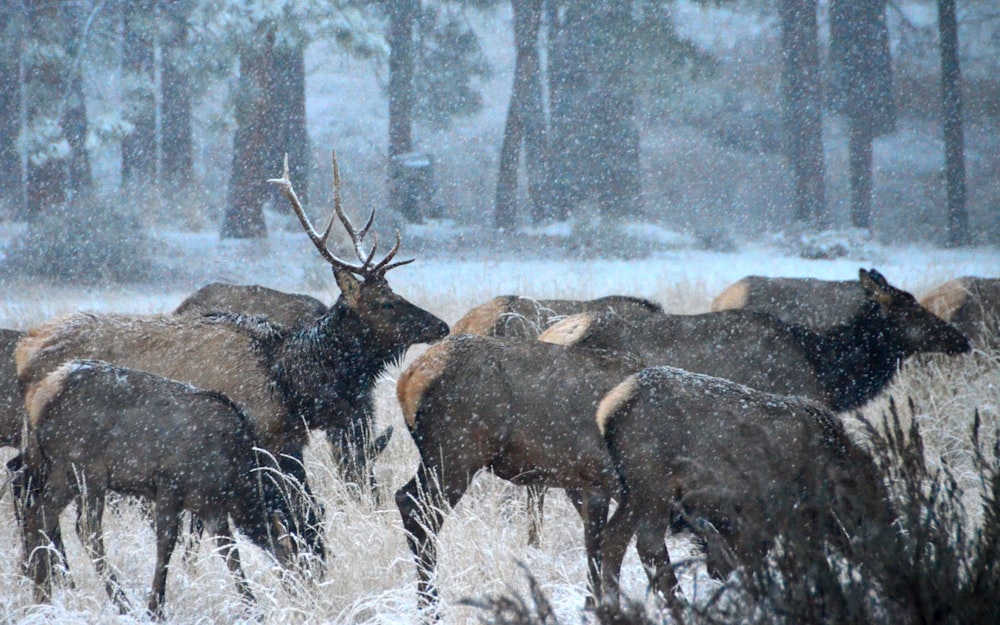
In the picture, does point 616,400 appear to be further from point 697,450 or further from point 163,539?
point 163,539

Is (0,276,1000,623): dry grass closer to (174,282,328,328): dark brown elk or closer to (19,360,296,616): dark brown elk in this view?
(19,360,296,616): dark brown elk

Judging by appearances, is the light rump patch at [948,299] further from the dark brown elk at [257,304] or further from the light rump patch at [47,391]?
the light rump patch at [47,391]

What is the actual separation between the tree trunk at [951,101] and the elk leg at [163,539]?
723 inches

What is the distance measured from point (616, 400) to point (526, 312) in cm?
279

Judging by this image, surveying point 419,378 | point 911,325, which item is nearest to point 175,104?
point 911,325

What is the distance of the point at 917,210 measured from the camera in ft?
63.7

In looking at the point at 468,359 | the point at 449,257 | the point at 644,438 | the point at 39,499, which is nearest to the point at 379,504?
the point at 468,359

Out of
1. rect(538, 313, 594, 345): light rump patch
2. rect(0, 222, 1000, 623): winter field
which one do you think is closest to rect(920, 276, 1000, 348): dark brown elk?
rect(0, 222, 1000, 623): winter field

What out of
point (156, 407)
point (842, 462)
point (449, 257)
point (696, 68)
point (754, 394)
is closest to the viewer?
point (842, 462)

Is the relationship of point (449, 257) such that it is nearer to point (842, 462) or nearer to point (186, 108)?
point (186, 108)

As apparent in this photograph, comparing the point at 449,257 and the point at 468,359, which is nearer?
the point at 468,359

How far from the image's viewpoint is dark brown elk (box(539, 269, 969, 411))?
558 cm

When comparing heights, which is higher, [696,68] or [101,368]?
[696,68]

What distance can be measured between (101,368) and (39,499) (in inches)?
25.3
